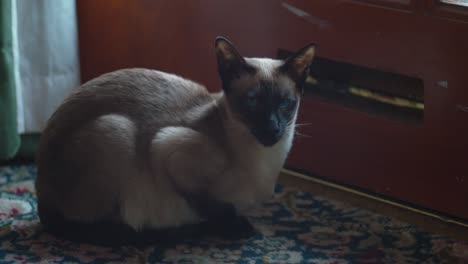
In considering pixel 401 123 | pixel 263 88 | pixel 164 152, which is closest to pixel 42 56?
pixel 164 152

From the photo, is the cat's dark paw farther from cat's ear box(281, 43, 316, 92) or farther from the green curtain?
the green curtain

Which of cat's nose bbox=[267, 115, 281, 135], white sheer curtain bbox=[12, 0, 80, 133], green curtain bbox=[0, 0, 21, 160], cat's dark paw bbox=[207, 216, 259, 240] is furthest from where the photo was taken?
white sheer curtain bbox=[12, 0, 80, 133]

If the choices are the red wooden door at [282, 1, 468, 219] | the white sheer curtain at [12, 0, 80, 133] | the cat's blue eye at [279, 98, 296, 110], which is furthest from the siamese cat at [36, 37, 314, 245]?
the white sheer curtain at [12, 0, 80, 133]

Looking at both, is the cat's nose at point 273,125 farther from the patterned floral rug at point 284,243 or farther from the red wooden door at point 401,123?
the red wooden door at point 401,123

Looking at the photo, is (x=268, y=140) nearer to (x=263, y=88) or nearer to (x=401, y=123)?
(x=263, y=88)

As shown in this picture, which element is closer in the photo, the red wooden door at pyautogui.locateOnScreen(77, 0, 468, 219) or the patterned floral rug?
the patterned floral rug

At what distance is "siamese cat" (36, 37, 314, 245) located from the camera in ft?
5.82

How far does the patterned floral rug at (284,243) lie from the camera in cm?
181

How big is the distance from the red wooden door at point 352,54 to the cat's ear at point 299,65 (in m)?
0.28

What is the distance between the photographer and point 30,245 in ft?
6.04

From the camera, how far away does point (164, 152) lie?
1.80m

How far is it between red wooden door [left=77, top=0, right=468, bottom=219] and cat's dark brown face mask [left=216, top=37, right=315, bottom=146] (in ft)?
0.95

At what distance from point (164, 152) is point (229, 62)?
26 cm

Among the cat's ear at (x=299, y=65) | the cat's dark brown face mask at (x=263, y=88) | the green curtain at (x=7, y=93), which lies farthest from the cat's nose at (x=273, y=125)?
the green curtain at (x=7, y=93)
